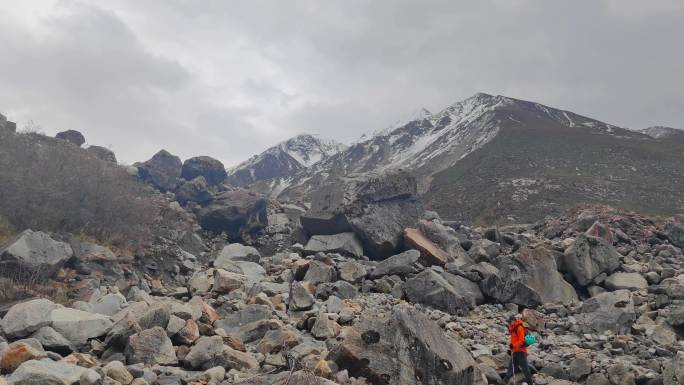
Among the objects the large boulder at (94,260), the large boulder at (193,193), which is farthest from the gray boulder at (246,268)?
the large boulder at (193,193)

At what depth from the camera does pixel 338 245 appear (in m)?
17.0

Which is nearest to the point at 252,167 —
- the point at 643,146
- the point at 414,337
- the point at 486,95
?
the point at 486,95

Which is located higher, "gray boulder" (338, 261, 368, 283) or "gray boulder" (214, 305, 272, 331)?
"gray boulder" (338, 261, 368, 283)

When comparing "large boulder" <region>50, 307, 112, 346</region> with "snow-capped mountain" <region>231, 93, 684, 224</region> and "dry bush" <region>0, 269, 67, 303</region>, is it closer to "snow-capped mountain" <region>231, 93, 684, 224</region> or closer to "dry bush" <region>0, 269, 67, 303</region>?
"dry bush" <region>0, 269, 67, 303</region>

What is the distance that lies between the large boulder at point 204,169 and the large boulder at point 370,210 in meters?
30.5

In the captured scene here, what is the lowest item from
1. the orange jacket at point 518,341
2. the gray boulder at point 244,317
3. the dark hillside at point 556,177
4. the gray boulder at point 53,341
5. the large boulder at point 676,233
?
the gray boulder at point 53,341

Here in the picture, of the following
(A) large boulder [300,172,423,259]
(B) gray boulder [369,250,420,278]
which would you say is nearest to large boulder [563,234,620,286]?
(B) gray boulder [369,250,420,278]

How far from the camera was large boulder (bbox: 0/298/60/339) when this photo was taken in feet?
22.6

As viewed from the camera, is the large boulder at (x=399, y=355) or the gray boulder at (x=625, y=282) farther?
the gray boulder at (x=625, y=282)

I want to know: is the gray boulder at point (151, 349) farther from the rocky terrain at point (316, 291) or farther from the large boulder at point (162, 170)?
the large boulder at point (162, 170)

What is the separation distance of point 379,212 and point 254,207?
12654 millimetres

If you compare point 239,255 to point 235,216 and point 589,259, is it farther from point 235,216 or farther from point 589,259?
point 235,216

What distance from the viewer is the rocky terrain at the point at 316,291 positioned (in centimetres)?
678

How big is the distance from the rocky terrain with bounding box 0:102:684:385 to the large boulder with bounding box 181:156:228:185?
64.1 feet
